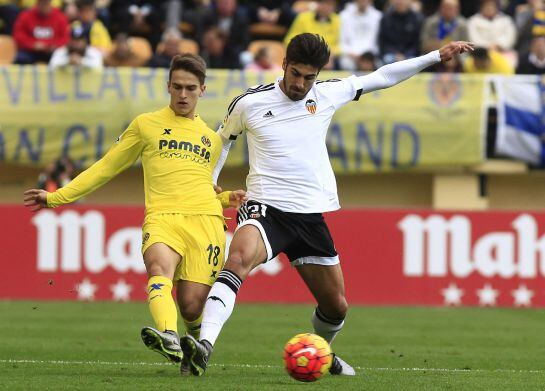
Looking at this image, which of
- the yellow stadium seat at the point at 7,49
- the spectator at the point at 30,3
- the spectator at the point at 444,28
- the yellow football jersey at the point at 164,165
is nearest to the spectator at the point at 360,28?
the spectator at the point at 444,28

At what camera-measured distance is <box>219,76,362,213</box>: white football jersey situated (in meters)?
8.90

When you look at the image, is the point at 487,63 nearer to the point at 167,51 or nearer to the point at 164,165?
the point at 167,51

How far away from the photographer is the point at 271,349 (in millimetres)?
11750

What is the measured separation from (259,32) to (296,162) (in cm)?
1356

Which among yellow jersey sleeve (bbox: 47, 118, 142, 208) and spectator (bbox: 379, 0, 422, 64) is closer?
yellow jersey sleeve (bbox: 47, 118, 142, 208)

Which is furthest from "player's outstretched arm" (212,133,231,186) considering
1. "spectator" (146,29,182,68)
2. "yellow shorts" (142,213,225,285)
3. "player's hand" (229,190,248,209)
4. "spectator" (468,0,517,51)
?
"spectator" (468,0,517,51)

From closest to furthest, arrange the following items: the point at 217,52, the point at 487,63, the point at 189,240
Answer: the point at 189,240 < the point at 487,63 < the point at 217,52

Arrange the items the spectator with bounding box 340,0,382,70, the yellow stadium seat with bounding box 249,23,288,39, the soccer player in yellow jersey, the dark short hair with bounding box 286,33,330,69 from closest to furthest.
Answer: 1. the dark short hair with bounding box 286,33,330,69
2. the soccer player in yellow jersey
3. the spectator with bounding box 340,0,382,70
4. the yellow stadium seat with bounding box 249,23,288,39

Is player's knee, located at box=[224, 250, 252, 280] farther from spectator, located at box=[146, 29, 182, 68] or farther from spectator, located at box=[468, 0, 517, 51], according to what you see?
spectator, located at box=[468, 0, 517, 51]

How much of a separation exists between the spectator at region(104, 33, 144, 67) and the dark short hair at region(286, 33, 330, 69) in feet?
39.4

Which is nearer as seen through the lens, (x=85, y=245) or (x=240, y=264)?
(x=240, y=264)

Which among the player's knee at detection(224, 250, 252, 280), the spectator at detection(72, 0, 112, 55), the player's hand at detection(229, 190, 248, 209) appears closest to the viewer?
the player's knee at detection(224, 250, 252, 280)

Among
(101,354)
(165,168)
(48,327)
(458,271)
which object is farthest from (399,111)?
(165,168)

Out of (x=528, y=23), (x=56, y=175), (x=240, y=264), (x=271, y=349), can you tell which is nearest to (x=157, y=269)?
(x=240, y=264)
